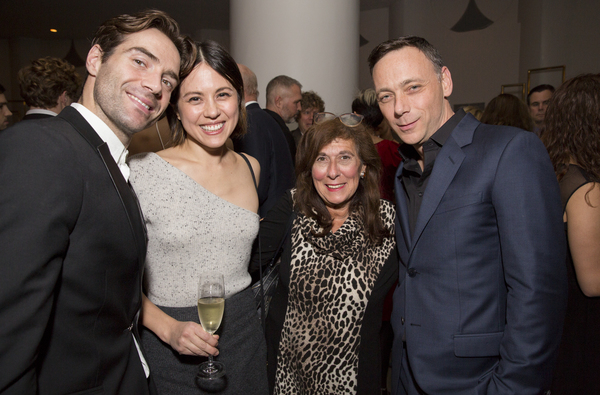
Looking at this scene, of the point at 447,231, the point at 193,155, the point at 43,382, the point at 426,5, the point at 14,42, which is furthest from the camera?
the point at 14,42

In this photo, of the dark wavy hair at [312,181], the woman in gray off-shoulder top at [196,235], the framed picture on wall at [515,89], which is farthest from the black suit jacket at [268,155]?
the framed picture on wall at [515,89]

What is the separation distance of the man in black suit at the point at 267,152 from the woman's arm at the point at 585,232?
Answer: 196 cm

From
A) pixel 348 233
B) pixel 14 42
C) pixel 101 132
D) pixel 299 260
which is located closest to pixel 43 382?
pixel 101 132

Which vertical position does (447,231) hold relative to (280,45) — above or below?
below

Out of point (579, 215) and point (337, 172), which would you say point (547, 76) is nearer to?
point (579, 215)

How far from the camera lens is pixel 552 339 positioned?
3.95ft

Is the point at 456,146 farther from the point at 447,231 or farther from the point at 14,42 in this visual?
the point at 14,42

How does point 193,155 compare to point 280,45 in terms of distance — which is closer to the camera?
point 193,155

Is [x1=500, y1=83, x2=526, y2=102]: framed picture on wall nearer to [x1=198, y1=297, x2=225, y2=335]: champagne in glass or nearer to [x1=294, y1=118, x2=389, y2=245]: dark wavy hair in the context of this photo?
[x1=294, y1=118, x2=389, y2=245]: dark wavy hair

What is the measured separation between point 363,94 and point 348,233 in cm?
184

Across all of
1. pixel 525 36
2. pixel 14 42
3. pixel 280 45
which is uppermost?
pixel 14 42

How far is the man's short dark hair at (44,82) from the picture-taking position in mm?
3021

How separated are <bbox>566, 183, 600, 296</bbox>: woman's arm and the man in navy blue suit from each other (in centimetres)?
49

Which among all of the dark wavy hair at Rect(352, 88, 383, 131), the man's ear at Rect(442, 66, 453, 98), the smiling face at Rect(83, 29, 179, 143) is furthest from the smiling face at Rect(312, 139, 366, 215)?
the dark wavy hair at Rect(352, 88, 383, 131)
